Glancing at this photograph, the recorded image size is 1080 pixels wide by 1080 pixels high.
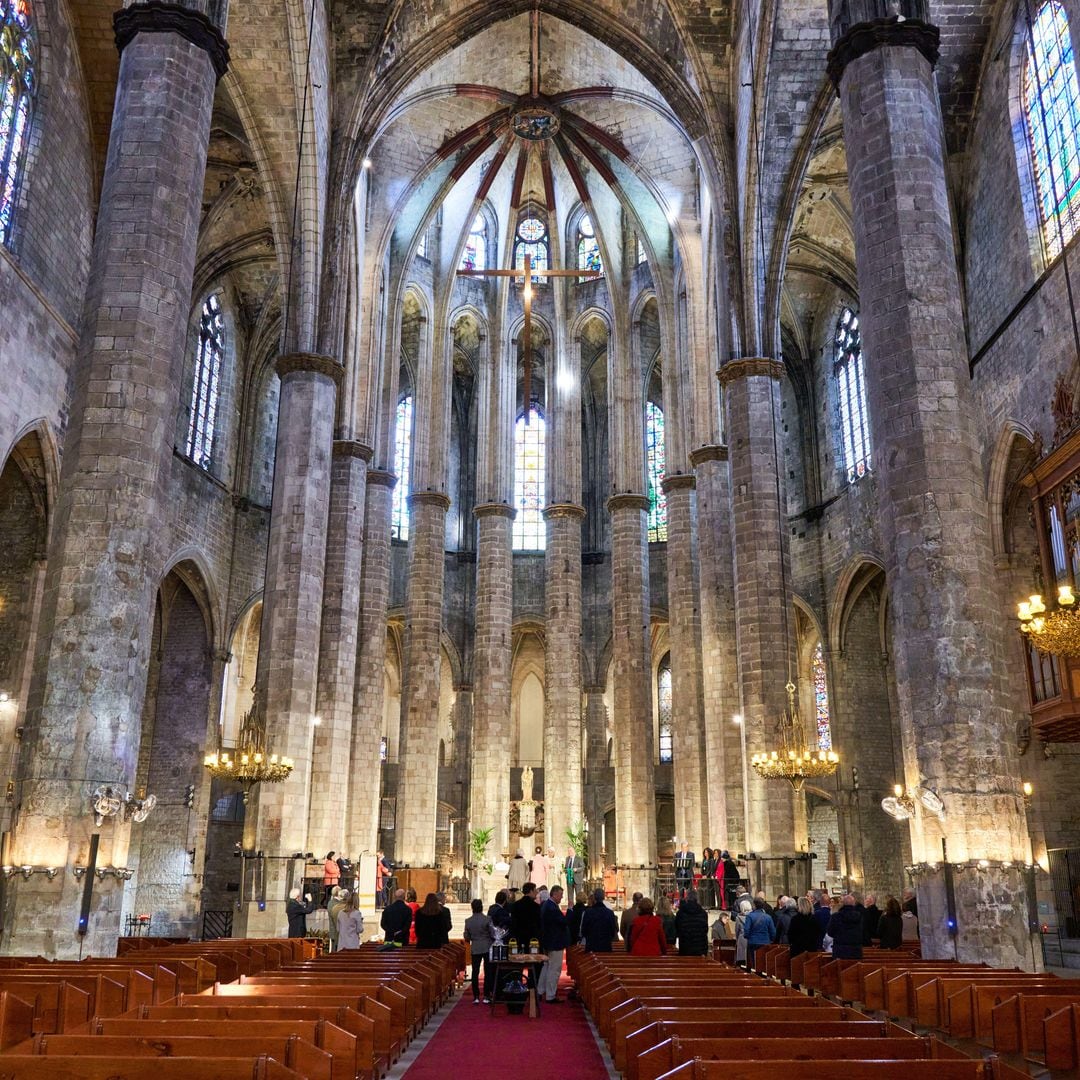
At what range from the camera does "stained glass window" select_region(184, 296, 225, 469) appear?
28578mm

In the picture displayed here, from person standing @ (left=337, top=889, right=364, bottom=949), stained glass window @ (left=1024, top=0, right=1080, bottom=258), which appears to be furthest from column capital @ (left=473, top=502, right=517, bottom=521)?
person standing @ (left=337, top=889, right=364, bottom=949)

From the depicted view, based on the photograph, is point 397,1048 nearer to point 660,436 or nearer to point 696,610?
point 696,610

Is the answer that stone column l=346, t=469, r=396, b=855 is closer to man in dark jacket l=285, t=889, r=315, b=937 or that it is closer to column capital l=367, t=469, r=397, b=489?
column capital l=367, t=469, r=397, b=489

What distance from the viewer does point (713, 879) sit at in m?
19.6

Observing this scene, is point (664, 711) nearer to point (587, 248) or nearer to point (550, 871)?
point (550, 871)

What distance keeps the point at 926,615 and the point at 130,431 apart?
890 centimetres

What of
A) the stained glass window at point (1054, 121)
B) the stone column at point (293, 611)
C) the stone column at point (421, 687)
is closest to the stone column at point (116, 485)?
the stone column at point (293, 611)

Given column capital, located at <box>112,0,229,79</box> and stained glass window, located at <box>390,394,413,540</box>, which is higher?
stained glass window, located at <box>390,394,413,540</box>

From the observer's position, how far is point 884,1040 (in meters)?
5.24

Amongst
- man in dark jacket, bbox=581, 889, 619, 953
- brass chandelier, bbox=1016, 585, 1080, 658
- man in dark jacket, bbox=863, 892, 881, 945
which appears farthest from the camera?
man in dark jacket, bbox=863, 892, 881, 945

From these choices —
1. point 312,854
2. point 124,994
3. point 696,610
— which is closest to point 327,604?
point 312,854

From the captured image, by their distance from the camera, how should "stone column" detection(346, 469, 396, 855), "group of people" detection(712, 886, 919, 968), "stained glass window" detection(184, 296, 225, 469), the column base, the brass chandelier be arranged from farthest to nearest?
"stained glass window" detection(184, 296, 225, 469) < "stone column" detection(346, 469, 396, 855) < the brass chandelier < "group of people" detection(712, 886, 919, 968) < the column base

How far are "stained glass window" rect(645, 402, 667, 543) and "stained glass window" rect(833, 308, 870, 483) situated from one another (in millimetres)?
7025

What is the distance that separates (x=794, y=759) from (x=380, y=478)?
1396 cm
